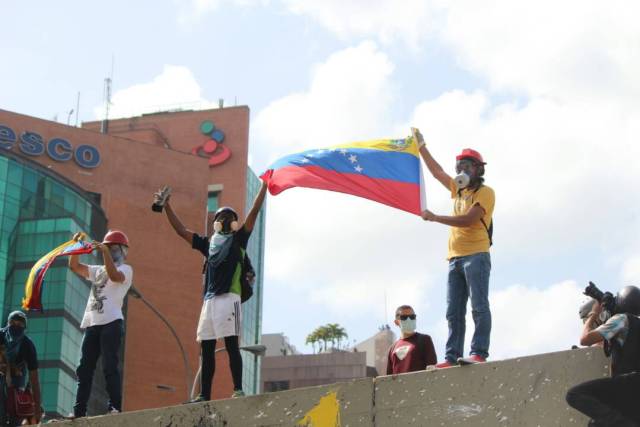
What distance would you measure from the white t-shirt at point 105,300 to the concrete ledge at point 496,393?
2.68m

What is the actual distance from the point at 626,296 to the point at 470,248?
1.46 meters

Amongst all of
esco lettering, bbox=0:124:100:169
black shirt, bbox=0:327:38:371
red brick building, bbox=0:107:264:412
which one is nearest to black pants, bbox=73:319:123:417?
black shirt, bbox=0:327:38:371

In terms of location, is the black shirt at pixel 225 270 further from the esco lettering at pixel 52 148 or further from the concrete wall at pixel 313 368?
the concrete wall at pixel 313 368

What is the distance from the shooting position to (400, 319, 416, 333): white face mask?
373 inches

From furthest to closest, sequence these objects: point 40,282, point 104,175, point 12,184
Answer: point 104,175, point 12,184, point 40,282

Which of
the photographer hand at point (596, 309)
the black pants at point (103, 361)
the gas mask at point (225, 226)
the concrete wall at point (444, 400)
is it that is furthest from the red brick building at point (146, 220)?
the photographer hand at point (596, 309)

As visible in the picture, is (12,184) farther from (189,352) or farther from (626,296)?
(626,296)

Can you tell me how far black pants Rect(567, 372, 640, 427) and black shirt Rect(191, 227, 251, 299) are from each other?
9.68ft

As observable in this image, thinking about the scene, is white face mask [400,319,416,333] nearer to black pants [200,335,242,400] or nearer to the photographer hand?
black pants [200,335,242,400]

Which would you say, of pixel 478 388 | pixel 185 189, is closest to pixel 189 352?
pixel 185 189

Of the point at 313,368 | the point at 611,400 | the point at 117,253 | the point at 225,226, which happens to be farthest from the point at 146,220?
the point at 611,400

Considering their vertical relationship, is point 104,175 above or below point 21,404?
above

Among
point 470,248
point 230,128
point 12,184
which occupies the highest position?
point 230,128

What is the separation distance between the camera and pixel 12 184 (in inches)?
1892
